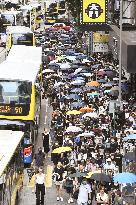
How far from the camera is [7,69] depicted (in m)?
30.0

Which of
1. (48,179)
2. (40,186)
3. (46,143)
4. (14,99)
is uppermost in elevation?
(14,99)

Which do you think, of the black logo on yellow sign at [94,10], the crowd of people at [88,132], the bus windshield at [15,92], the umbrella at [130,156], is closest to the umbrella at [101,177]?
the crowd of people at [88,132]

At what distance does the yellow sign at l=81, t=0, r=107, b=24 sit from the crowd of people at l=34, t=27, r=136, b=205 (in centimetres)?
355

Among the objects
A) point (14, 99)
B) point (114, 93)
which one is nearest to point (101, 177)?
point (14, 99)

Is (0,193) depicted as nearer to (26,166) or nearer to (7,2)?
(26,166)

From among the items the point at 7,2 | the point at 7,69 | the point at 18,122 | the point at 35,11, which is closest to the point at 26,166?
the point at 18,122

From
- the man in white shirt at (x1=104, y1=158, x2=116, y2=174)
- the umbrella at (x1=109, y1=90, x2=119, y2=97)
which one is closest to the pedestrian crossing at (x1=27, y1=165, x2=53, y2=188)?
the man in white shirt at (x1=104, y1=158, x2=116, y2=174)

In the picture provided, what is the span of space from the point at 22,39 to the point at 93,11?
14.9 m

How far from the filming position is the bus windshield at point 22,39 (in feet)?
170

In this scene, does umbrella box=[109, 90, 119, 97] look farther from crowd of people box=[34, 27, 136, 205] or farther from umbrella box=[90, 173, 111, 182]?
umbrella box=[90, 173, 111, 182]

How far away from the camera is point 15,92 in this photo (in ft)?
84.3

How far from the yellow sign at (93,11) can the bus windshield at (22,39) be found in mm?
14359

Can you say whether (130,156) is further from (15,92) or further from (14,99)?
(15,92)

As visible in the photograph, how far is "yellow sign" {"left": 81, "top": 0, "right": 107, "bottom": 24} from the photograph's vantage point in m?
37.6
